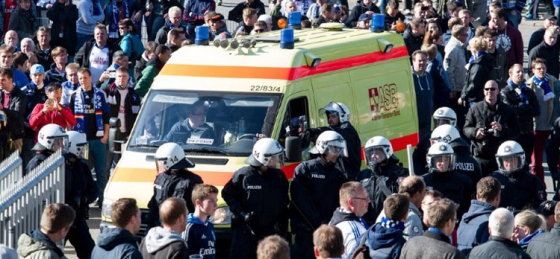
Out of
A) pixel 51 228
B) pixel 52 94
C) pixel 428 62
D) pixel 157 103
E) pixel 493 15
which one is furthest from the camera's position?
pixel 493 15

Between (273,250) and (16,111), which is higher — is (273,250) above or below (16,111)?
above

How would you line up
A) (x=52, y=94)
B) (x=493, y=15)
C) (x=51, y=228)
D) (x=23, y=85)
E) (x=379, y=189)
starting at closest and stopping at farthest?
(x=51, y=228)
(x=379, y=189)
(x=52, y=94)
(x=23, y=85)
(x=493, y=15)

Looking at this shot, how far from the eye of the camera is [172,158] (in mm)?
12695

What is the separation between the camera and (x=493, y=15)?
880 inches

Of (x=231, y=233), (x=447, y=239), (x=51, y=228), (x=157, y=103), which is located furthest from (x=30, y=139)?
(x=447, y=239)

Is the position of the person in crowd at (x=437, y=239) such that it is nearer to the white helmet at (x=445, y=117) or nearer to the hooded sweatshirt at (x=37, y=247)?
the hooded sweatshirt at (x=37, y=247)

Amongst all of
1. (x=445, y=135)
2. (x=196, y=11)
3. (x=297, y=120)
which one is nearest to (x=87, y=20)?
(x=196, y=11)

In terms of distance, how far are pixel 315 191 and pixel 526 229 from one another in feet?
9.19

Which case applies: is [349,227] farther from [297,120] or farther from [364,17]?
[364,17]

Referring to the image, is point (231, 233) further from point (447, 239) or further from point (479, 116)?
point (479, 116)

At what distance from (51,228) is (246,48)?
16.8 ft

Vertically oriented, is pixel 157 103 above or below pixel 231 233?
above

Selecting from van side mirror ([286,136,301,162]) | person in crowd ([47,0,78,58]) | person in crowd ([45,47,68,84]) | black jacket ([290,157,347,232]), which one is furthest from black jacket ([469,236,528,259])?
person in crowd ([47,0,78,58])

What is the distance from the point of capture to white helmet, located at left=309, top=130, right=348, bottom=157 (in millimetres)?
13117
